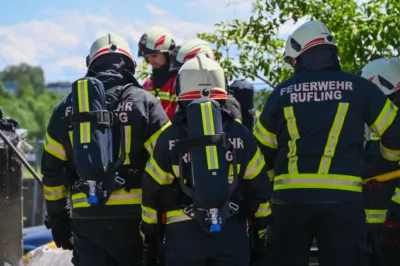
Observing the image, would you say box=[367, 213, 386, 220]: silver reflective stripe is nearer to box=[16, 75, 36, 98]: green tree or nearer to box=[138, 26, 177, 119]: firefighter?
box=[138, 26, 177, 119]: firefighter

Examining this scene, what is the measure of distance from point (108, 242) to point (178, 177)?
823 millimetres

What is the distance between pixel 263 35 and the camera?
9.39 m

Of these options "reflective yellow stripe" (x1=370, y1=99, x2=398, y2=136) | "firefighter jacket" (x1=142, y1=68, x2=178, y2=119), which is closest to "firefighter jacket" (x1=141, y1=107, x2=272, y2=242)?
"reflective yellow stripe" (x1=370, y1=99, x2=398, y2=136)

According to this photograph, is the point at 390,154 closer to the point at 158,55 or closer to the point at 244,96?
the point at 244,96

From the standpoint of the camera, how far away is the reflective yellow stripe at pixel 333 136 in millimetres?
5602

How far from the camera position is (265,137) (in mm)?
5863

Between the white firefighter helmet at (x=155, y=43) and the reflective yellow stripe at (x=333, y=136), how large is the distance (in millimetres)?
2876

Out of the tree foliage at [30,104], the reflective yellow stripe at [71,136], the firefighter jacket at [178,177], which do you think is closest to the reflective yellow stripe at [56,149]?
the reflective yellow stripe at [71,136]

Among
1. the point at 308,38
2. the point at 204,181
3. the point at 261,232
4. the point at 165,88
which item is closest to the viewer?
the point at 204,181

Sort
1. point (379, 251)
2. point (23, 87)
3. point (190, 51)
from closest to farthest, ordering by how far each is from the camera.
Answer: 1. point (379, 251)
2. point (190, 51)
3. point (23, 87)

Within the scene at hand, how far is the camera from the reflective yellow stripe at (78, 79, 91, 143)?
17.8ft

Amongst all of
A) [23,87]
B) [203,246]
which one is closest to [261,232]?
[203,246]

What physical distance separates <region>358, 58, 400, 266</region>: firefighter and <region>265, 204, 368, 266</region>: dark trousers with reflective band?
0.65m

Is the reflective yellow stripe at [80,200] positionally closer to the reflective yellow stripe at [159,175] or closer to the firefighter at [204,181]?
the firefighter at [204,181]
